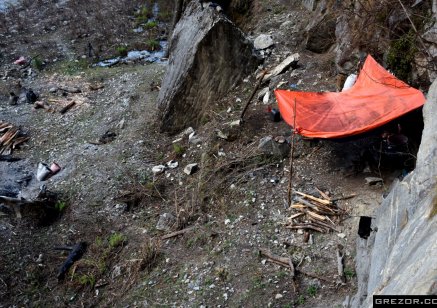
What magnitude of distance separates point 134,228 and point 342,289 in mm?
3704

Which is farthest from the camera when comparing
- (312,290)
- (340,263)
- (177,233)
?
(177,233)

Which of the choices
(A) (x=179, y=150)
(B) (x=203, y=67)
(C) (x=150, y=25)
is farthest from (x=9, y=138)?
(C) (x=150, y=25)

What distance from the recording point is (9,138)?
33.9ft

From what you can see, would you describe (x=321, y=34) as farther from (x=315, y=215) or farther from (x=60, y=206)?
(x=60, y=206)

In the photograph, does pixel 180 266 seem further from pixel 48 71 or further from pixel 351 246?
pixel 48 71

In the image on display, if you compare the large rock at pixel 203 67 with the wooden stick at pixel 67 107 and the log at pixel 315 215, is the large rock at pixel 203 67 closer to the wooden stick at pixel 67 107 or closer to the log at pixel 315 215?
the wooden stick at pixel 67 107

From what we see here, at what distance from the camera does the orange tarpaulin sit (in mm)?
6148

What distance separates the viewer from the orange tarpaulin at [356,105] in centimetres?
615

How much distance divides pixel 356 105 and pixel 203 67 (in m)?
3.79

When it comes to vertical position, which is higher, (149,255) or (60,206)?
(149,255)

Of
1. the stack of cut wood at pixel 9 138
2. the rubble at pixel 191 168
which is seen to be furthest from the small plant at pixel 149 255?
the stack of cut wood at pixel 9 138

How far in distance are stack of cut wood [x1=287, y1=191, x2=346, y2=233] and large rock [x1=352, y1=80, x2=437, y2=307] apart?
2.99 feet

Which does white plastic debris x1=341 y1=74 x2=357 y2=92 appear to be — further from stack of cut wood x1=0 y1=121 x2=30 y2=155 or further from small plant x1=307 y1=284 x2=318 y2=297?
stack of cut wood x1=0 y1=121 x2=30 y2=155

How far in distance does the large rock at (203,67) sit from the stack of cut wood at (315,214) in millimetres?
3882
